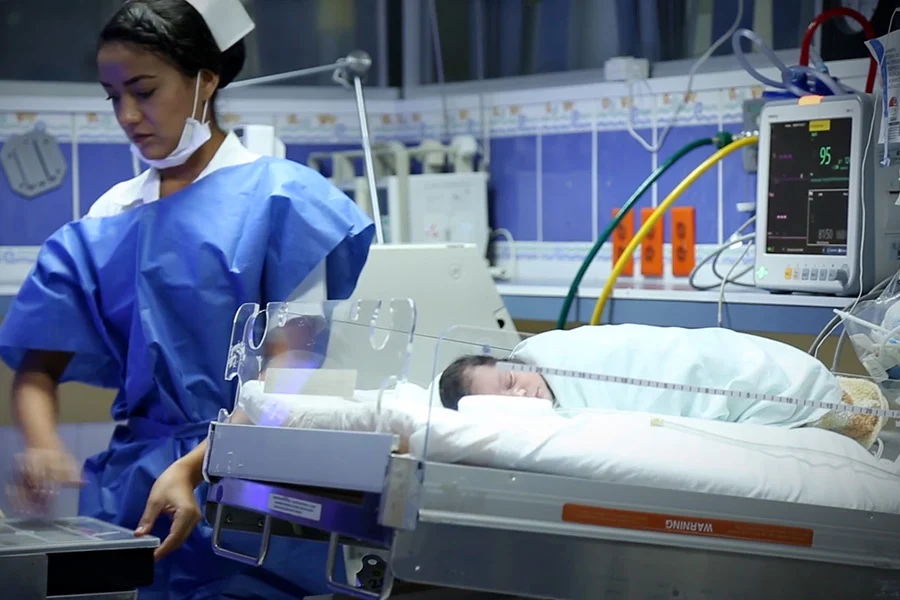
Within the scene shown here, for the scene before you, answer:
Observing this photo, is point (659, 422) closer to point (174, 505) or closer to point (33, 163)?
point (174, 505)

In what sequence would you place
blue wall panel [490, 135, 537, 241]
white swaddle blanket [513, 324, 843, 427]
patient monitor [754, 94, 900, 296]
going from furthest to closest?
blue wall panel [490, 135, 537, 241]
patient monitor [754, 94, 900, 296]
white swaddle blanket [513, 324, 843, 427]

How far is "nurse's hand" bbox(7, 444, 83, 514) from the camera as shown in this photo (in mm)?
1682

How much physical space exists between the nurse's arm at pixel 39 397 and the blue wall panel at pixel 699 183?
1.85m

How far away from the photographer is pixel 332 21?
12.8 ft

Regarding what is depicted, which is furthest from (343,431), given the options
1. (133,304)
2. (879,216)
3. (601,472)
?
(879,216)

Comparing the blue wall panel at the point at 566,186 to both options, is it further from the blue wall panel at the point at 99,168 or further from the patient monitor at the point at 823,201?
the blue wall panel at the point at 99,168

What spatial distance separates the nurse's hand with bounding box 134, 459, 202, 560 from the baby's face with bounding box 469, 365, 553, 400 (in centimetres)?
44

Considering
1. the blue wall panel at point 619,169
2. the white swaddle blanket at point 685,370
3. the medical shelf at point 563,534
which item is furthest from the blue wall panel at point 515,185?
the medical shelf at point 563,534

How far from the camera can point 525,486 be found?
123 centimetres

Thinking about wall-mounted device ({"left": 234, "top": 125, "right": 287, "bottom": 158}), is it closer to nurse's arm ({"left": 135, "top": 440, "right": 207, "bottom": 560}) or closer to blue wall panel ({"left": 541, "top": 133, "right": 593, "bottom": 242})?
blue wall panel ({"left": 541, "top": 133, "right": 593, "bottom": 242})

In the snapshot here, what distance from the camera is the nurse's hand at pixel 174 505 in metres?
1.60

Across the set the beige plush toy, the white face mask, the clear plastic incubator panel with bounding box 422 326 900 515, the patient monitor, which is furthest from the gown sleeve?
the patient monitor

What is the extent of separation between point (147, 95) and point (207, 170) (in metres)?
0.15

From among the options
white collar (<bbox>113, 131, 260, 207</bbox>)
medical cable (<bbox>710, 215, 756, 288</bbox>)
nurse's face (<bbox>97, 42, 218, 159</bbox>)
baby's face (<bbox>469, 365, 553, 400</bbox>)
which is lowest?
baby's face (<bbox>469, 365, 553, 400</bbox>)
